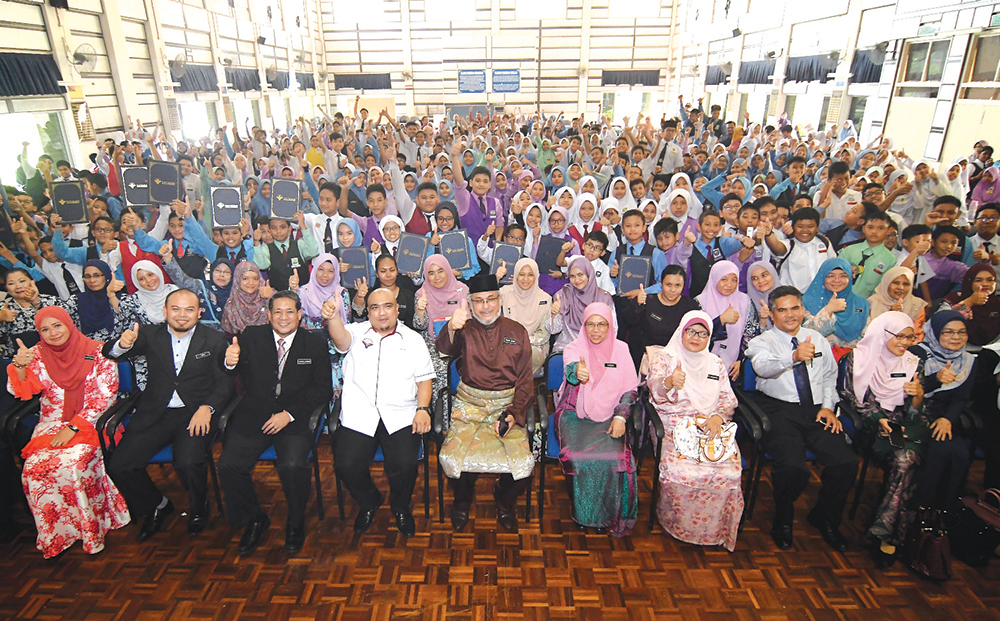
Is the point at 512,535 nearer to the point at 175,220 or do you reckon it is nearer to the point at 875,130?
the point at 175,220

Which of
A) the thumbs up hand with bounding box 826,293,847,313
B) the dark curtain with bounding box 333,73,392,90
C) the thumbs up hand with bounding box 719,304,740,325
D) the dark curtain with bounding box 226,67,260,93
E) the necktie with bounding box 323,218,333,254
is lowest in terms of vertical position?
the thumbs up hand with bounding box 719,304,740,325

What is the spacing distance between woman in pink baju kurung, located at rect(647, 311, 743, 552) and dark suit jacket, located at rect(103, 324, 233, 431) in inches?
109

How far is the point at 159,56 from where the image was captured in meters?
12.1

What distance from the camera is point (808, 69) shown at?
1365 cm

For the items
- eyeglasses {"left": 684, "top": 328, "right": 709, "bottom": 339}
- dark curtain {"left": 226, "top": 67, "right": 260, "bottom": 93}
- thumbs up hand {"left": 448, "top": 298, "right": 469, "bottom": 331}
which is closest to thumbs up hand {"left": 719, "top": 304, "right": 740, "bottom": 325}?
eyeglasses {"left": 684, "top": 328, "right": 709, "bottom": 339}

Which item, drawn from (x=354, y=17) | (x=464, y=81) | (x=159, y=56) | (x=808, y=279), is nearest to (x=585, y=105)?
(x=464, y=81)

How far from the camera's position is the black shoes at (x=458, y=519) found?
323 centimetres

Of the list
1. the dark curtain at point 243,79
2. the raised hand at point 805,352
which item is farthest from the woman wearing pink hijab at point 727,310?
the dark curtain at point 243,79

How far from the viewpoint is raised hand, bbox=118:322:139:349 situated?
3.09m

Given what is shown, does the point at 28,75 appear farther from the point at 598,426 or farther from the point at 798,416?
the point at 798,416

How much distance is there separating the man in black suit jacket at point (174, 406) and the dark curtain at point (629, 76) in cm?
2390

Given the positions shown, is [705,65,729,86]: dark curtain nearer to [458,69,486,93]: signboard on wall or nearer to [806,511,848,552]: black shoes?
[458,69,486,93]: signboard on wall

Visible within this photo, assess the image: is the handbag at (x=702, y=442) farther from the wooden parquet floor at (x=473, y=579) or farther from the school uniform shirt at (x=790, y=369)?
the wooden parquet floor at (x=473, y=579)

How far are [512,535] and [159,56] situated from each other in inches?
560
